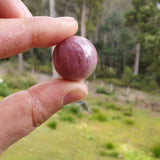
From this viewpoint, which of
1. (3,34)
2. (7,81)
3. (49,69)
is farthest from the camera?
(49,69)

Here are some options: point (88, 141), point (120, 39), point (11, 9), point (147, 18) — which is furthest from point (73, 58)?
point (120, 39)

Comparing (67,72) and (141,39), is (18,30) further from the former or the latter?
(141,39)

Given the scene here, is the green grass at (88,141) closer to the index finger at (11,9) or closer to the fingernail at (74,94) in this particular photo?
the fingernail at (74,94)

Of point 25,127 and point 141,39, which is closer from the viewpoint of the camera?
point 25,127

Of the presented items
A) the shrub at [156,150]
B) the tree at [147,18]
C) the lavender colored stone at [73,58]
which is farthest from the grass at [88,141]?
the tree at [147,18]

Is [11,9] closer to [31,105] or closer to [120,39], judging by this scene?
[31,105]

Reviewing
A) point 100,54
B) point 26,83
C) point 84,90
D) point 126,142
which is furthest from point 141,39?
point 84,90

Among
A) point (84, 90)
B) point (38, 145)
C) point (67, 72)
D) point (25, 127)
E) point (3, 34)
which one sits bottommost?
point (38, 145)
